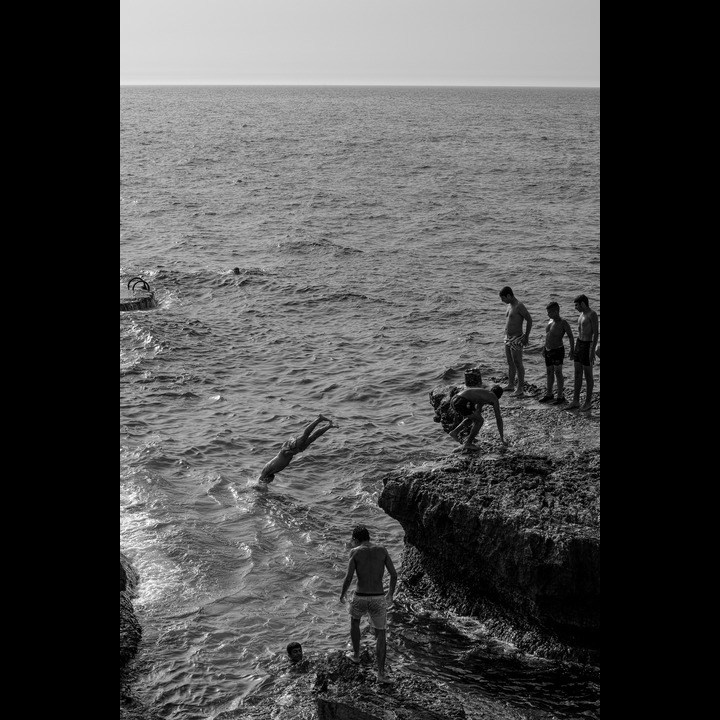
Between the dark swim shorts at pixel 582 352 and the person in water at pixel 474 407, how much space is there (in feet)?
5.97

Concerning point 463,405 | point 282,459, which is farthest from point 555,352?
point 282,459

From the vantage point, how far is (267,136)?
4483 inches

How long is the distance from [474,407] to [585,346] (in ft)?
7.75

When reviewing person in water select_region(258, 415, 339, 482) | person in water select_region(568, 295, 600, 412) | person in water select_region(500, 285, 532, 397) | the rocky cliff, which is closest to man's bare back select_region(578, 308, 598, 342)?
person in water select_region(568, 295, 600, 412)

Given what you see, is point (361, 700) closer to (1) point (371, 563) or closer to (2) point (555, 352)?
(1) point (371, 563)

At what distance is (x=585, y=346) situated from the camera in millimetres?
14383

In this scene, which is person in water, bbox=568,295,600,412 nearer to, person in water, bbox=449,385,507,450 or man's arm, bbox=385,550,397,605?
person in water, bbox=449,385,507,450

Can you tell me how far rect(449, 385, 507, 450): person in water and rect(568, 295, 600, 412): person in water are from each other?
1.84m

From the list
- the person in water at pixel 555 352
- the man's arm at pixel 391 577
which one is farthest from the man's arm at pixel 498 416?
the man's arm at pixel 391 577

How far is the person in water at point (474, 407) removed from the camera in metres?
12.9

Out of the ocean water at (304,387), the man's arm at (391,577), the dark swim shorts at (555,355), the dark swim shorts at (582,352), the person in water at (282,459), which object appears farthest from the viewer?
the person in water at (282,459)

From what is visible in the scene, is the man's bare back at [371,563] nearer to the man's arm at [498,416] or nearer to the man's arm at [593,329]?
the man's arm at [498,416]
